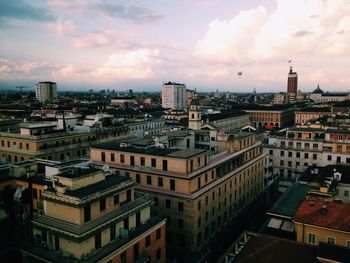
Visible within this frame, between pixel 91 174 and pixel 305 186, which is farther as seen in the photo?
pixel 305 186

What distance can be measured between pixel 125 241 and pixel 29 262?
34.8 ft

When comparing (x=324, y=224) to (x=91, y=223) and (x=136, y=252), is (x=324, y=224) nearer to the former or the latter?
(x=136, y=252)

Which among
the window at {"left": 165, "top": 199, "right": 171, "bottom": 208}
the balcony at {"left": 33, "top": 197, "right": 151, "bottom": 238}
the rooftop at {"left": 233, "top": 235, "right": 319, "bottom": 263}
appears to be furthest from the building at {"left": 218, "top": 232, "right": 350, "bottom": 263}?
the window at {"left": 165, "top": 199, "right": 171, "bottom": 208}

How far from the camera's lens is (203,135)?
7419 cm

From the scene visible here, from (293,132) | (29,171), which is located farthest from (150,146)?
(293,132)

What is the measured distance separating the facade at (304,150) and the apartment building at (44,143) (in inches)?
Result: 1999

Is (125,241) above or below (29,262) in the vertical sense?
above

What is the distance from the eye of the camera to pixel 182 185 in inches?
1962

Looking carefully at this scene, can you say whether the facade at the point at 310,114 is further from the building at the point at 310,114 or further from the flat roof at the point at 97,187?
the flat roof at the point at 97,187

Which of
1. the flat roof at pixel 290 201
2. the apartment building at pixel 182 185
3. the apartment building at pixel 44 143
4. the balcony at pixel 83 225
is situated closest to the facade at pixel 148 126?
A: the apartment building at pixel 44 143

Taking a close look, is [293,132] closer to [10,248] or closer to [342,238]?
[342,238]

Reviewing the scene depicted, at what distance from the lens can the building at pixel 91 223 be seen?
32.5 metres

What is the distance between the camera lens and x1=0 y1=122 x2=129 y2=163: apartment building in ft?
240

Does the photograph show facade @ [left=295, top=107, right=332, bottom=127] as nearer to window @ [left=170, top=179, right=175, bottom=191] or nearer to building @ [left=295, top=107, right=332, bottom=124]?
building @ [left=295, top=107, right=332, bottom=124]
